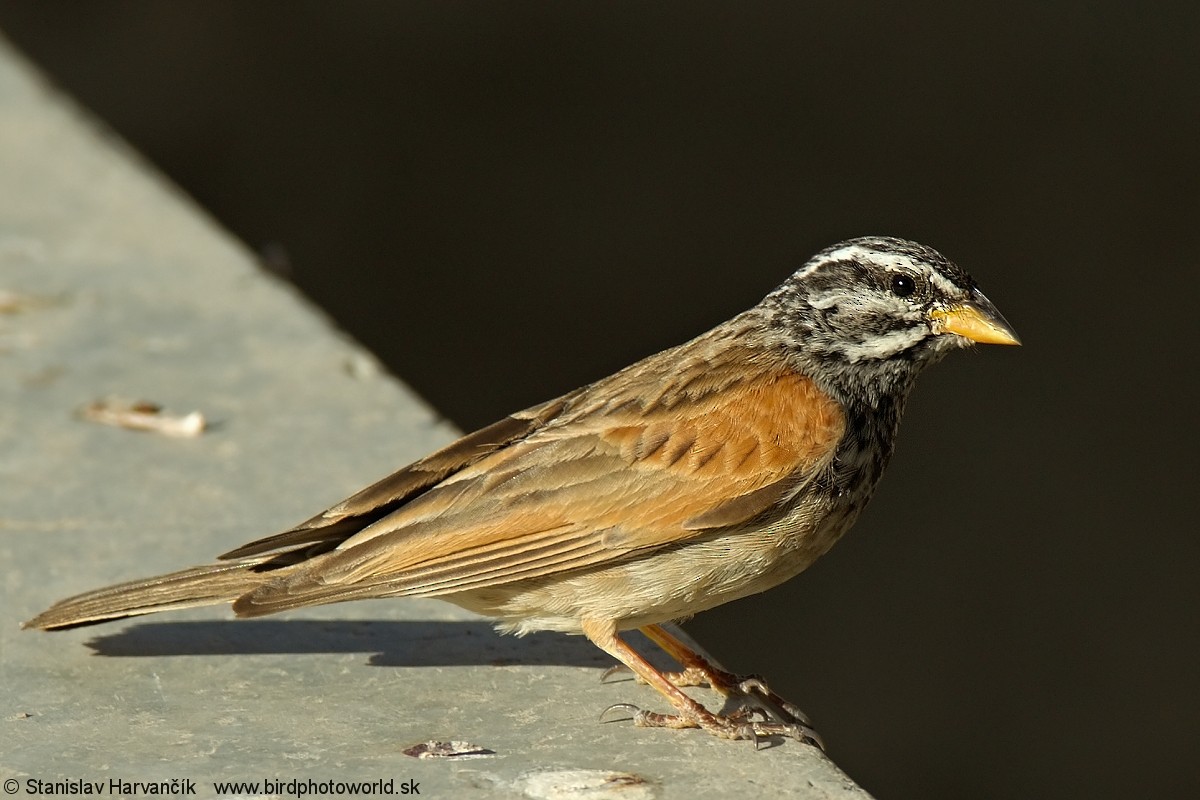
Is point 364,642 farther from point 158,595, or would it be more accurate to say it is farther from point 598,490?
point 598,490

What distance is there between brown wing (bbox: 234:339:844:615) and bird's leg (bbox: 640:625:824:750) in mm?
461

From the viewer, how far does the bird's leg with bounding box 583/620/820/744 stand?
4.31 meters

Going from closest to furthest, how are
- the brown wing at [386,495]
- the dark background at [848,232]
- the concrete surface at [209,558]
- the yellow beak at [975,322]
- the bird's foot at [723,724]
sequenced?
the concrete surface at [209,558]
the bird's foot at [723,724]
the brown wing at [386,495]
the yellow beak at [975,322]
the dark background at [848,232]

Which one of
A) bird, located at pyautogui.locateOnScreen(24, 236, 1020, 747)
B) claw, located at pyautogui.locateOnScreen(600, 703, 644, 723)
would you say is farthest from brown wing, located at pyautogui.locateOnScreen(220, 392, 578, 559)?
claw, located at pyautogui.locateOnScreen(600, 703, 644, 723)

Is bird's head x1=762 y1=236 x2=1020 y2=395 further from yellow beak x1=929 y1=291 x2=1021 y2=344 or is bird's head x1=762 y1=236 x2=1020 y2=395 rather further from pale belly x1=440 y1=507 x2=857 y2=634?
pale belly x1=440 y1=507 x2=857 y2=634

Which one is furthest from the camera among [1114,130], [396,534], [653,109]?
[653,109]

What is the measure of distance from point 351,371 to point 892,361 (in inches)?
87.3

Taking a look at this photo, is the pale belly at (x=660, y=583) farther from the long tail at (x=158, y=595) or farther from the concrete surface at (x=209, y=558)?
the long tail at (x=158, y=595)

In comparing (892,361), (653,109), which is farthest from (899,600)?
(892,361)

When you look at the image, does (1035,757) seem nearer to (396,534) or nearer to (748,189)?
(748,189)

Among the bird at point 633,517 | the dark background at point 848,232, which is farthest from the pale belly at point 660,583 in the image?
the dark background at point 848,232

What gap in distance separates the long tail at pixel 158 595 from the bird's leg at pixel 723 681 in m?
1.14

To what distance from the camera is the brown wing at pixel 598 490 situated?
14.8ft

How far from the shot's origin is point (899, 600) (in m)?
11.1
